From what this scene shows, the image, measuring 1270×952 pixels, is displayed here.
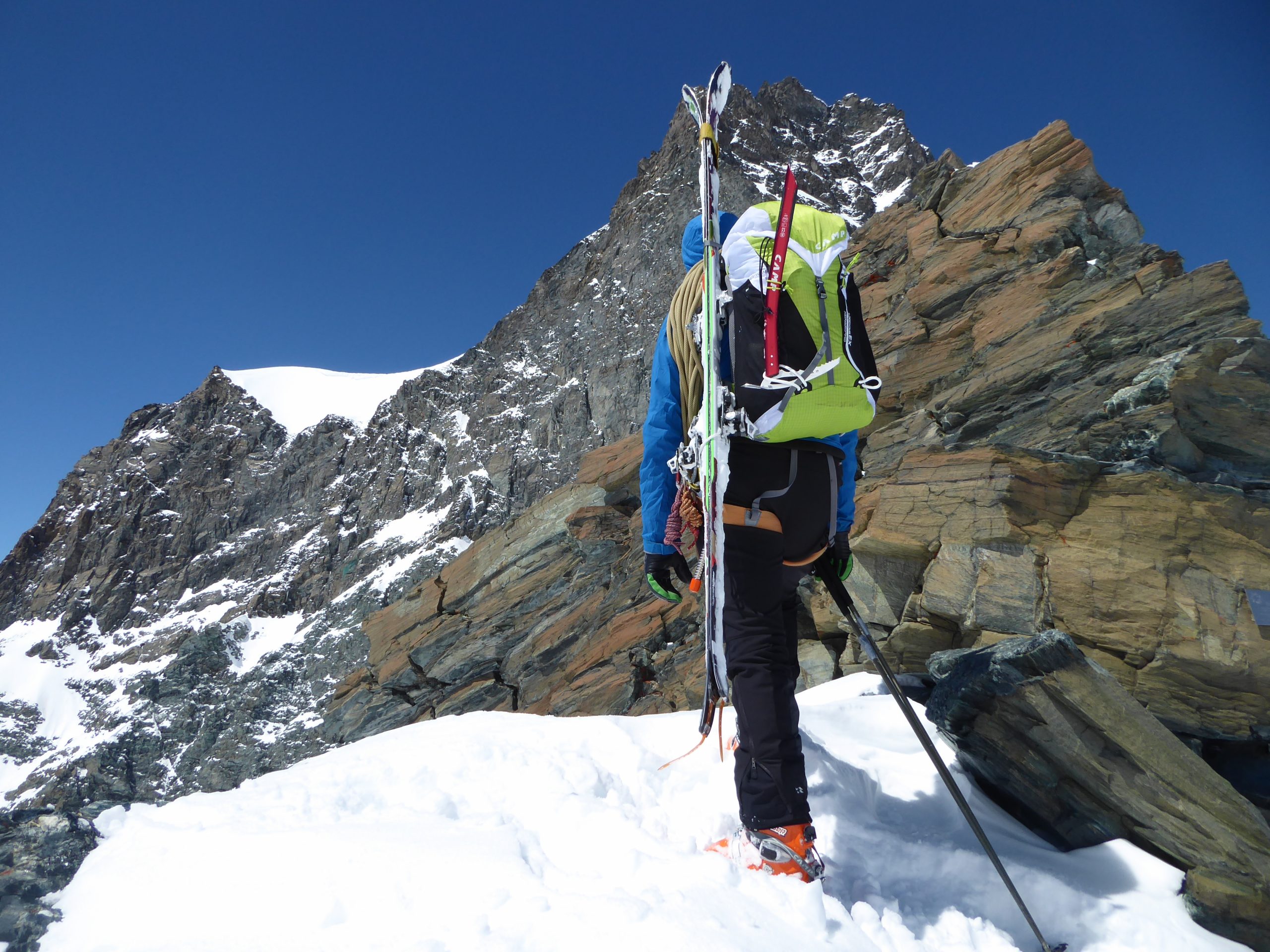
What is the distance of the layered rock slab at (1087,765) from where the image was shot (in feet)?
8.96

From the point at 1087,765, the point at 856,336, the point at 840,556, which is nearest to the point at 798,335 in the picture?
the point at 856,336

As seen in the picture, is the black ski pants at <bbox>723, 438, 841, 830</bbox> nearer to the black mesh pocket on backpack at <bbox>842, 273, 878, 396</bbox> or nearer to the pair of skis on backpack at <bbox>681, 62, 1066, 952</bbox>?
the pair of skis on backpack at <bbox>681, 62, 1066, 952</bbox>

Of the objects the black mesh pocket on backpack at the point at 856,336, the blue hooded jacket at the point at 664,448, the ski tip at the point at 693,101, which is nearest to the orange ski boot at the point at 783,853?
the blue hooded jacket at the point at 664,448

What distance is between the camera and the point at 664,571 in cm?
318

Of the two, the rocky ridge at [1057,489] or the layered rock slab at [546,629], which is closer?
the rocky ridge at [1057,489]

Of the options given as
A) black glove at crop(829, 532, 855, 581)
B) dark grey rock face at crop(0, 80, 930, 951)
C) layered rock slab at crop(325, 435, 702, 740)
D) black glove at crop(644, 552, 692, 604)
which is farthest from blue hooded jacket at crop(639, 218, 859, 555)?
dark grey rock face at crop(0, 80, 930, 951)

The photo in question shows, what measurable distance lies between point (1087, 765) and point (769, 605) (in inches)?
70.0

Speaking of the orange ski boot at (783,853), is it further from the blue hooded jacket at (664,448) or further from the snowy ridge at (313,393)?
the snowy ridge at (313,393)

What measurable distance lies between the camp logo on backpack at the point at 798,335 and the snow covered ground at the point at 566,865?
1.65 metres

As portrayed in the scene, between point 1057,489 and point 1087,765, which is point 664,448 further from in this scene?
point 1057,489

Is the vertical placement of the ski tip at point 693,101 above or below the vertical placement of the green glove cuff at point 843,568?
above

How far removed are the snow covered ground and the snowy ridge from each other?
106 m

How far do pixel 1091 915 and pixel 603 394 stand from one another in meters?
69.1

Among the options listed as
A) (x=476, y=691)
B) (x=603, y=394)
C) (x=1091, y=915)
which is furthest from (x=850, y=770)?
(x=603, y=394)
